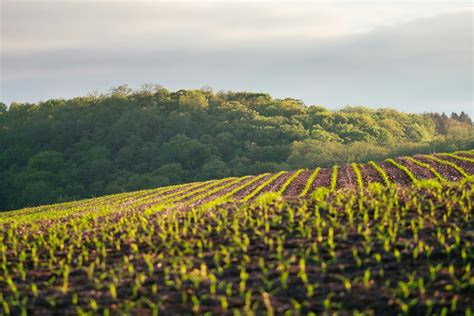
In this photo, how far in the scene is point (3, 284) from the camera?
1276 cm

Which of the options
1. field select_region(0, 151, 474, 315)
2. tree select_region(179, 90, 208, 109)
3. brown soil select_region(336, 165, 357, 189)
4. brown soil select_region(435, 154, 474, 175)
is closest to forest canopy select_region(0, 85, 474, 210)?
tree select_region(179, 90, 208, 109)

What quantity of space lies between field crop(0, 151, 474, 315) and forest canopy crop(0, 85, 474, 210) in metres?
58.3

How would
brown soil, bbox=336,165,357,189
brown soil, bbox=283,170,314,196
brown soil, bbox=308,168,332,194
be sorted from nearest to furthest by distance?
brown soil, bbox=283,170,314,196 → brown soil, bbox=336,165,357,189 → brown soil, bbox=308,168,332,194

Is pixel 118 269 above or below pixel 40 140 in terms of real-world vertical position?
below

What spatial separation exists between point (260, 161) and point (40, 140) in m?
37.2

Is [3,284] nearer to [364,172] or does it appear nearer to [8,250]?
[8,250]

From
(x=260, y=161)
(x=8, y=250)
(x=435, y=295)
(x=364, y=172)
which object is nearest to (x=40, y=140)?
(x=260, y=161)

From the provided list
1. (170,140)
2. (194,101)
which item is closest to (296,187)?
(170,140)

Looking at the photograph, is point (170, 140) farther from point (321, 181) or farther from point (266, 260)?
point (266, 260)

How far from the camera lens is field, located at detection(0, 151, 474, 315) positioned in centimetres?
1013

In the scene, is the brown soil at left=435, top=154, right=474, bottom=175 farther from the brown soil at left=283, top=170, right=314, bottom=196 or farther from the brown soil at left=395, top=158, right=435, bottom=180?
the brown soil at left=283, top=170, right=314, bottom=196

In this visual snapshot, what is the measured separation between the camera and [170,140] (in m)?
91.4

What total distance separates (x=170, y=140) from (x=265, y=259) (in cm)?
8019

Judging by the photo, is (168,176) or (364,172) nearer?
(364,172)
